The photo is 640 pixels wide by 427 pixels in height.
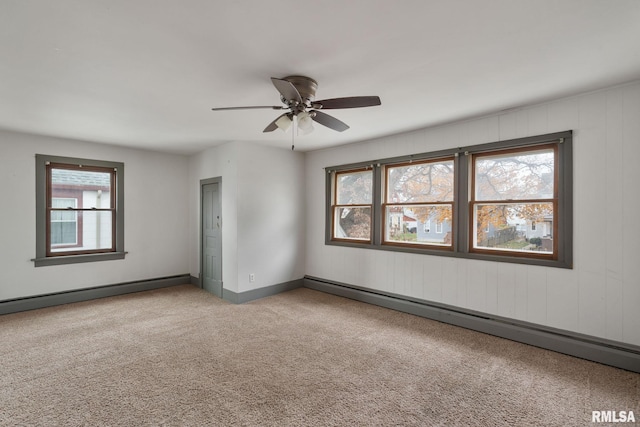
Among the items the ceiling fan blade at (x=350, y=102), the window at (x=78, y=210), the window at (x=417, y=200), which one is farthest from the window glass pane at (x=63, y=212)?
the window at (x=417, y=200)

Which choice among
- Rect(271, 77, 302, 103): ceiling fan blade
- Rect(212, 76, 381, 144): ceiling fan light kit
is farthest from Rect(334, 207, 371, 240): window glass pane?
Rect(271, 77, 302, 103): ceiling fan blade

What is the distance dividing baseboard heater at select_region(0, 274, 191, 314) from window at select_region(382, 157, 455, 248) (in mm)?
4199

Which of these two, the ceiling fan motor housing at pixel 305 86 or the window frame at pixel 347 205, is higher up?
the ceiling fan motor housing at pixel 305 86

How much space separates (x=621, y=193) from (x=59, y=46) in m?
4.77

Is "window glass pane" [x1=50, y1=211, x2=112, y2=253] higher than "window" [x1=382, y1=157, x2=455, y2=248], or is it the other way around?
"window" [x1=382, y1=157, x2=455, y2=248]

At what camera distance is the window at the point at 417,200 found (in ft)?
13.5

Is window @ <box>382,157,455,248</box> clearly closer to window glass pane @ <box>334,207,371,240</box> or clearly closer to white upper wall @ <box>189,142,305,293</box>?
window glass pane @ <box>334,207,371,240</box>

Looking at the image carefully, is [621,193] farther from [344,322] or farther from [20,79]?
[20,79]

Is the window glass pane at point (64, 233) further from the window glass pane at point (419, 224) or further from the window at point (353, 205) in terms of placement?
the window glass pane at point (419, 224)

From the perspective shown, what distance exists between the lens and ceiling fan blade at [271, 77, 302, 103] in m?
2.22

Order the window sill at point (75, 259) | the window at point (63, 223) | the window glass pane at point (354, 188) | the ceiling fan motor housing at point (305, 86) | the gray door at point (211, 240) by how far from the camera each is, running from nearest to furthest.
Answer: the ceiling fan motor housing at point (305, 86), the window sill at point (75, 259), the window at point (63, 223), the window glass pane at point (354, 188), the gray door at point (211, 240)

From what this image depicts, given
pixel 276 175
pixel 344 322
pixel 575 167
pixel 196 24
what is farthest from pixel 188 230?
pixel 575 167

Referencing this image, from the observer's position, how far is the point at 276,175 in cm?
541

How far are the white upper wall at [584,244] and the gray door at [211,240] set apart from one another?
11.2 ft
